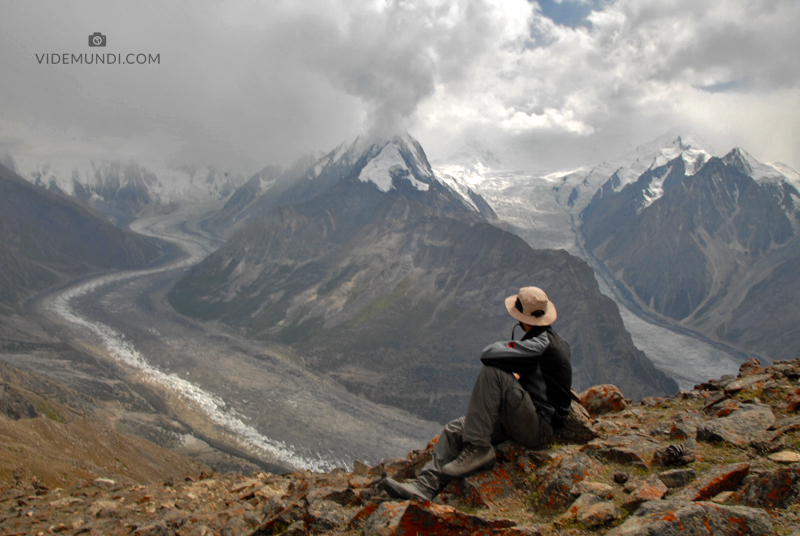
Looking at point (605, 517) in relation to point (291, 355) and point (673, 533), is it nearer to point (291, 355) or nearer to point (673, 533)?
point (673, 533)

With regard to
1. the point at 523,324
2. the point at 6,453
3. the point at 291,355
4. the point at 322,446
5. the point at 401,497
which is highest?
the point at 523,324

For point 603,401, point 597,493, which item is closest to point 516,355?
point 597,493

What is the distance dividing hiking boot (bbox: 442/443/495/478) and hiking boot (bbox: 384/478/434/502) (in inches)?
24.3

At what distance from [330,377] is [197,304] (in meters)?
91.8

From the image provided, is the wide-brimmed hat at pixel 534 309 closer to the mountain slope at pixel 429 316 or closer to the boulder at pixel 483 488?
the boulder at pixel 483 488

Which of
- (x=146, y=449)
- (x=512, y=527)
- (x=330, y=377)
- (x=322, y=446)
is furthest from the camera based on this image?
(x=330, y=377)

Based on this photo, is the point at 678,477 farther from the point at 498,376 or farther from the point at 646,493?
the point at 498,376

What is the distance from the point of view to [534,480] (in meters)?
9.25

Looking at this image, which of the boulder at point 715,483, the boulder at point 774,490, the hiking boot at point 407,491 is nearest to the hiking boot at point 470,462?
the hiking boot at point 407,491

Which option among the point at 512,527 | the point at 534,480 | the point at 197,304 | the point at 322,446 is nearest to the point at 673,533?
the point at 512,527

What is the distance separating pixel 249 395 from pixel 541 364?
4698 inches

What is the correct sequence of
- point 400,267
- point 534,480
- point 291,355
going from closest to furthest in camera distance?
1. point 534,480
2. point 291,355
3. point 400,267

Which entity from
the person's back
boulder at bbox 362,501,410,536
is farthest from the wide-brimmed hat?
boulder at bbox 362,501,410,536

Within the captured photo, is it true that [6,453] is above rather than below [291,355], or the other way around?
above
